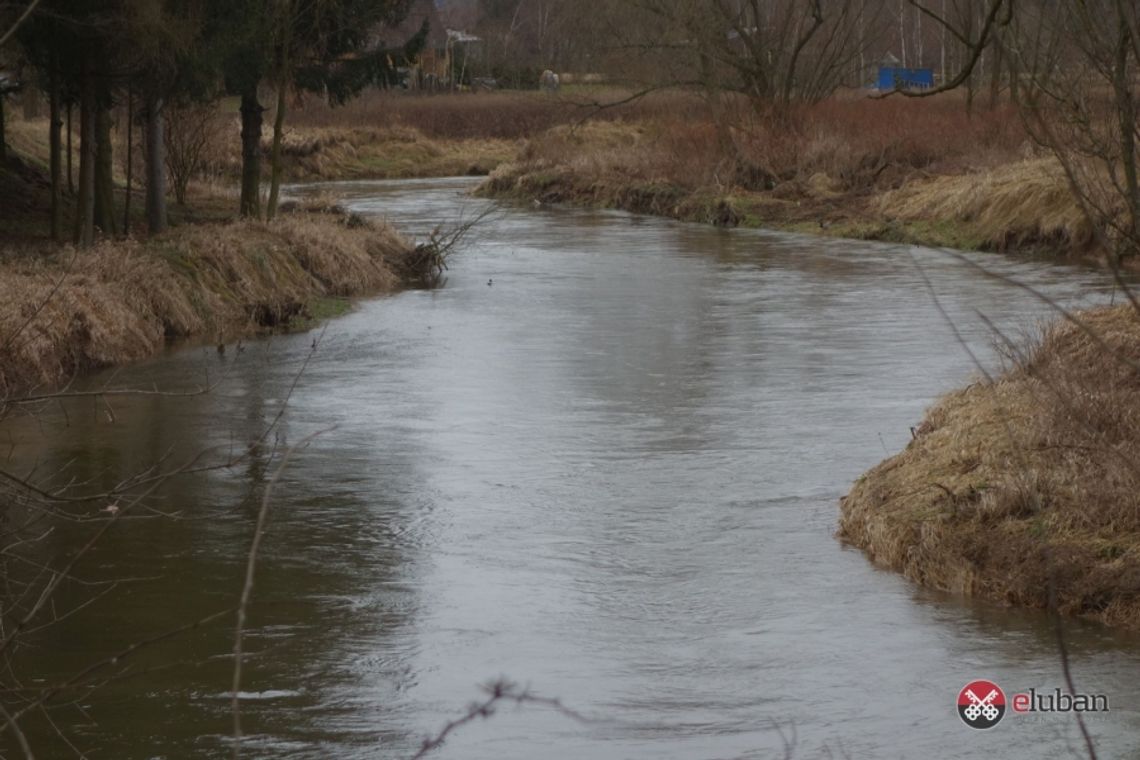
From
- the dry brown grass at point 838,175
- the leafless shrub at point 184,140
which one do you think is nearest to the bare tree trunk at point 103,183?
the leafless shrub at point 184,140

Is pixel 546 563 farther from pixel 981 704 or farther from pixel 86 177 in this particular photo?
pixel 86 177

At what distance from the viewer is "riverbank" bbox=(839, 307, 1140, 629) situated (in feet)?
29.7

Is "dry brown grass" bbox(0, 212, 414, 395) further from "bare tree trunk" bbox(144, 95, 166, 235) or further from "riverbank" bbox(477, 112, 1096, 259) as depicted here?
"riverbank" bbox(477, 112, 1096, 259)

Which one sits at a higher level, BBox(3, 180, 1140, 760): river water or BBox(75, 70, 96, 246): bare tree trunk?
BBox(75, 70, 96, 246): bare tree trunk

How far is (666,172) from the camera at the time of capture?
41344 millimetres

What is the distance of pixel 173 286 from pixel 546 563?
1084 centimetres

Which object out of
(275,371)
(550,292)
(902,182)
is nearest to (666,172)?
(902,182)

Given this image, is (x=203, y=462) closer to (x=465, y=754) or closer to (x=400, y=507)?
(x=400, y=507)

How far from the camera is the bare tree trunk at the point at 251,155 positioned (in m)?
26.2

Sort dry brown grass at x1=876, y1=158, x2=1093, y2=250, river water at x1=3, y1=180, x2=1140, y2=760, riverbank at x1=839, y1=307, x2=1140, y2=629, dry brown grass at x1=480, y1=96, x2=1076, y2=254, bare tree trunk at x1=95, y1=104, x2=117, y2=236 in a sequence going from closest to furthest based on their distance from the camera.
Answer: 1. river water at x1=3, y1=180, x2=1140, y2=760
2. riverbank at x1=839, y1=307, x2=1140, y2=629
3. bare tree trunk at x1=95, y1=104, x2=117, y2=236
4. dry brown grass at x1=876, y1=158, x2=1093, y2=250
5. dry brown grass at x1=480, y1=96, x2=1076, y2=254

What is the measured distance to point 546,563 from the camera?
10258mm

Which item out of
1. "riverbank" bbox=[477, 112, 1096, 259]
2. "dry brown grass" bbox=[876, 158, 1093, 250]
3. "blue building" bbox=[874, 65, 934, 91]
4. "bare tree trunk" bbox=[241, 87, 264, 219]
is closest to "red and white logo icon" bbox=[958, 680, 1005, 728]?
"riverbank" bbox=[477, 112, 1096, 259]

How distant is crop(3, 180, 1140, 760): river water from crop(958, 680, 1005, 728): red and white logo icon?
0.22 feet

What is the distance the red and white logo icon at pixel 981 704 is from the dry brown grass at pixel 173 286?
8902 mm
